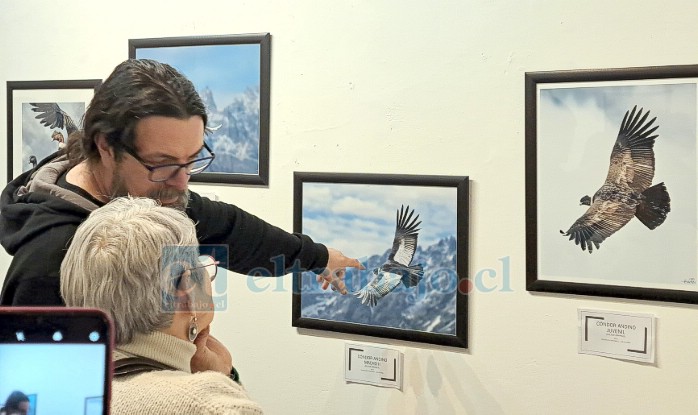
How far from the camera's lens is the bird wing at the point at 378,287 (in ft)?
6.24

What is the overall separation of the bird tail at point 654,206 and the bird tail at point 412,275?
1.72 feet

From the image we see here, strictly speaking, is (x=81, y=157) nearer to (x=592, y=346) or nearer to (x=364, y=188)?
(x=364, y=188)

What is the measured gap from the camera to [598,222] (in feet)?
5.56

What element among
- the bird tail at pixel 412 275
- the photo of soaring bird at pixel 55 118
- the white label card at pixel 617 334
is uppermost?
the photo of soaring bird at pixel 55 118

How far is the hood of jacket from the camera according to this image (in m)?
1.10

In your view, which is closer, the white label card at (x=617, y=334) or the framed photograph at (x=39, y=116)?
the white label card at (x=617, y=334)

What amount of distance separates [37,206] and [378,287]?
0.97 metres

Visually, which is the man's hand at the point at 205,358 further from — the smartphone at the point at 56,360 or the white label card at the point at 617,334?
the white label card at the point at 617,334

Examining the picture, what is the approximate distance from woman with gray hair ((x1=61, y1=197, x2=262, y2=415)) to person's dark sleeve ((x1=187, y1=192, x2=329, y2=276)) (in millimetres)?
639

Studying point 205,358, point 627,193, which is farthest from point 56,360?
point 627,193

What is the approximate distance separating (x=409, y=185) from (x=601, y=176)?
451 mm

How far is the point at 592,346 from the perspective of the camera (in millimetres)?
1703

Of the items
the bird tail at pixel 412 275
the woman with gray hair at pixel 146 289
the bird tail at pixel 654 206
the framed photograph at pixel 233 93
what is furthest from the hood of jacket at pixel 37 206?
the bird tail at pixel 654 206

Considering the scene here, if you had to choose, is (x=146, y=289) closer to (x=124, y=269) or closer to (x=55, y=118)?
(x=124, y=269)
